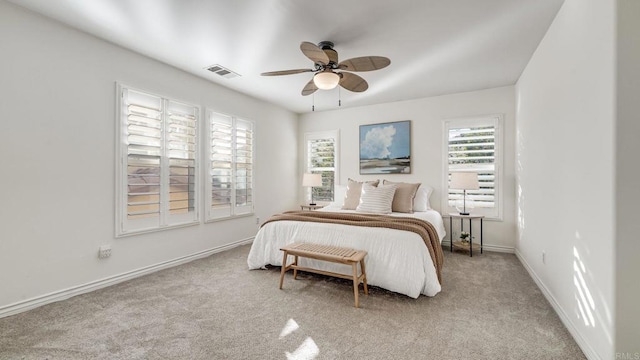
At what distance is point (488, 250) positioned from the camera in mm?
4477

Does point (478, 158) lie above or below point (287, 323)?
above

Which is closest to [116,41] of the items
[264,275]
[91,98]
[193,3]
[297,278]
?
[91,98]

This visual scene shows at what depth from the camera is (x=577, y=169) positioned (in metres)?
2.00

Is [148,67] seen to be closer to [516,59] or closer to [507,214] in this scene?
[516,59]

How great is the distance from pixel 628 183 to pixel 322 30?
99.1 inches

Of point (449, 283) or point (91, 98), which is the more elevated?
point (91, 98)

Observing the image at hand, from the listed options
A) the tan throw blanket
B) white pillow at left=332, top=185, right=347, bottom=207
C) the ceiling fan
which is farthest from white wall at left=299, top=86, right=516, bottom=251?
the ceiling fan

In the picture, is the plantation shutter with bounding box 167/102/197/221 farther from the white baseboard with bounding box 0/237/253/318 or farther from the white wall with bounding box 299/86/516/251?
the white wall with bounding box 299/86/516/251

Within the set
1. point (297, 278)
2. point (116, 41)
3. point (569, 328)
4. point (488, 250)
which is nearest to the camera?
point (569, 328)

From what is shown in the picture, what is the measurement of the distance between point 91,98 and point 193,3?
1.53 metres

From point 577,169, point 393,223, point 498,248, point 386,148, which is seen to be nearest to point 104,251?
point 393,223

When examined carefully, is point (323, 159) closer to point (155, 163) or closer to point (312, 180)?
point (312, 180)

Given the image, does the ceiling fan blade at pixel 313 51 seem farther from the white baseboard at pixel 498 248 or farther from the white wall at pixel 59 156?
the white baseboard at pixel 498 248

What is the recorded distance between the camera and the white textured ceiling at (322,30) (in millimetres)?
2398
